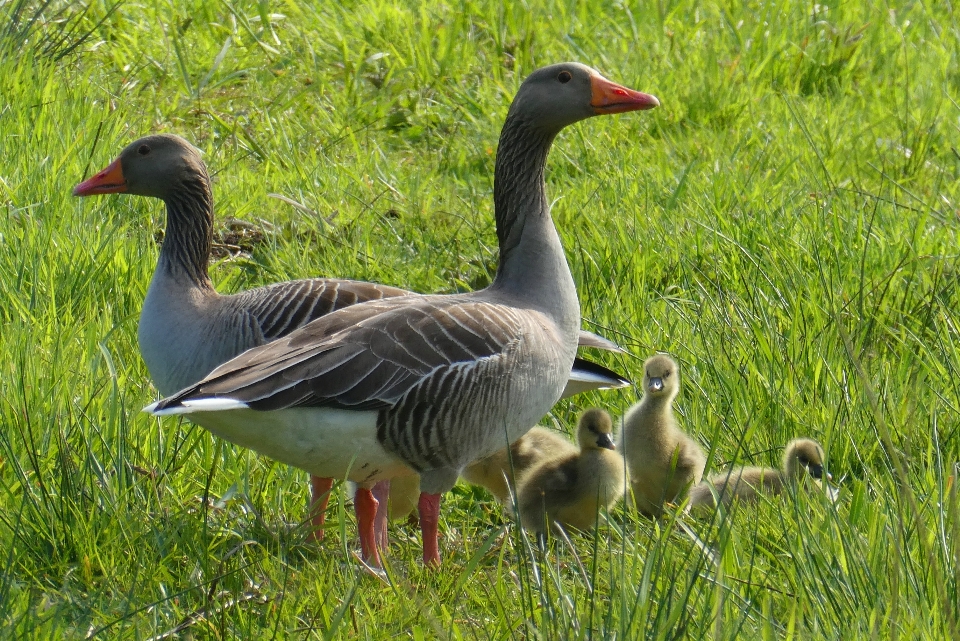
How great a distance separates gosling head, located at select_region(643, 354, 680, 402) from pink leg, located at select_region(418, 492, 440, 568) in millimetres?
915

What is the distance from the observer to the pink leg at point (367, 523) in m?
4.16

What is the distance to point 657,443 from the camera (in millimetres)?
4688

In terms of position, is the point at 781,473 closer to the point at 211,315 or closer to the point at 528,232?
the point at 528,232

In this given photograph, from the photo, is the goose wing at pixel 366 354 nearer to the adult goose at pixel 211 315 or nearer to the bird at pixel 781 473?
the adult goose at pixel 211 315

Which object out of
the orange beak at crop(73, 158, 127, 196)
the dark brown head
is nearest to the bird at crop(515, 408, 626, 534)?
the dark brown head

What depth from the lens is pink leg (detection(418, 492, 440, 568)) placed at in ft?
13.6

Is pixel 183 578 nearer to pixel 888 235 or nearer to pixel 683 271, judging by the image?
pixel 683 271

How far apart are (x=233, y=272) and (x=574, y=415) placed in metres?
1.95

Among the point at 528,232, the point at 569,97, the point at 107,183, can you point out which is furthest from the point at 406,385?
the point at 107,183

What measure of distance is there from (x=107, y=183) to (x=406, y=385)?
80.3 inches

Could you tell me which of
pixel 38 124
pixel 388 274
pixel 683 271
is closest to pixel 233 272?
pixel 388 274

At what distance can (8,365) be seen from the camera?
4.50 m

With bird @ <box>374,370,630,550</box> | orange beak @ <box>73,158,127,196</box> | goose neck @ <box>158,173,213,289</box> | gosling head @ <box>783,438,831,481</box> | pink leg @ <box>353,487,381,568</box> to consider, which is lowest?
bird @ <box>374,370,630,550</box>

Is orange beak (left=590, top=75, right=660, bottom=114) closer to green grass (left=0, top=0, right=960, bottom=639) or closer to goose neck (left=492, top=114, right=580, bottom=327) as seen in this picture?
goose neck (left=492, top=114, right=580, bottom=327)
